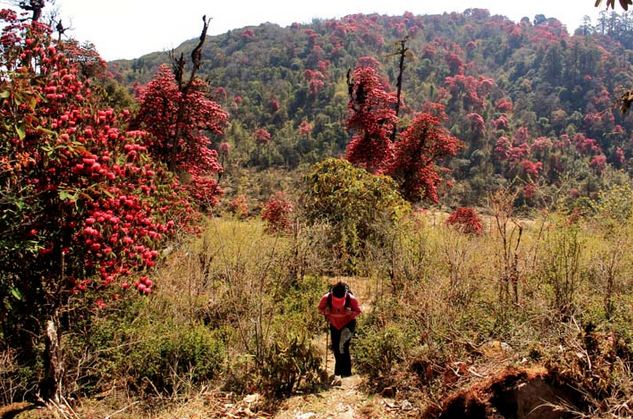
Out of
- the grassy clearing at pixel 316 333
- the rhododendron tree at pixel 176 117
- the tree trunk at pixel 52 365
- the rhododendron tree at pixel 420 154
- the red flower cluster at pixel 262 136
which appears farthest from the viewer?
the red flower cluster at pixel 262 136

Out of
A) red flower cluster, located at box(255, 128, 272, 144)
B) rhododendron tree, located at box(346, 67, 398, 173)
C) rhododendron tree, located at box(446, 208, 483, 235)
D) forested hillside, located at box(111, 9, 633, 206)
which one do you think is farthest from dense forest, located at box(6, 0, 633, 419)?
red flower cluster, located at box(255, 128, 272, 144)

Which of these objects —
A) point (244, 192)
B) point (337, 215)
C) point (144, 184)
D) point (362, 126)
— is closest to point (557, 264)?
point (337, 215)

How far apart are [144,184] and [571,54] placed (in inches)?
2236

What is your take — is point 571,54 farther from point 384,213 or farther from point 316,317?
point 316,317

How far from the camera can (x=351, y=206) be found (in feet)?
31.4

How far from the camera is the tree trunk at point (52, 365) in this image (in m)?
3.80

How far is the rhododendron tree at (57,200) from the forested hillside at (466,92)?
17.7 metres

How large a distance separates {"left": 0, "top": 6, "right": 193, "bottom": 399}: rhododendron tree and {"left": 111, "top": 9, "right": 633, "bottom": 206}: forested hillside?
17.7m

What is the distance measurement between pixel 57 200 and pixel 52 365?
4.64 feet

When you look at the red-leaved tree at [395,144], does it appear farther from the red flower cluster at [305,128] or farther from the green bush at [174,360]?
the red flower cluster at [305,128]

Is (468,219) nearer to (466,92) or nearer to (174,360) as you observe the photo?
(174,360)

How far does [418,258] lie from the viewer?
8.03 metres

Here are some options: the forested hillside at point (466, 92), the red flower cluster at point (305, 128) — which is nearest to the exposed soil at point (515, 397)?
the forested hillside at point (466, 92)

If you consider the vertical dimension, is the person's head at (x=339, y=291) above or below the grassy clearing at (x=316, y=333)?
above
